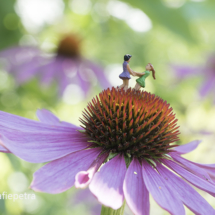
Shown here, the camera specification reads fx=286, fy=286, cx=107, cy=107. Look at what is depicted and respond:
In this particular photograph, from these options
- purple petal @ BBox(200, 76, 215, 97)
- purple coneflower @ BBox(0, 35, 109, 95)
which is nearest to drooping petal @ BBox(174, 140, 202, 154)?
purple coneflower @ BBox(0, 35, 109, 95)

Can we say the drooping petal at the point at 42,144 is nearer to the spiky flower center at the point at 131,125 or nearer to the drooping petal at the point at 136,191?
the spiky flower center at the point at 131,125

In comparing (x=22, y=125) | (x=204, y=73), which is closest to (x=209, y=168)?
(x=22, y=125)

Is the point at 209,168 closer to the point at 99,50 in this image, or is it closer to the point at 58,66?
the point at 58,66

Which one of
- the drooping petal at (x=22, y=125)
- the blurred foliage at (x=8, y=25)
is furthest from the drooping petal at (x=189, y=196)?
the blurred foliage at (x=8, y=25)

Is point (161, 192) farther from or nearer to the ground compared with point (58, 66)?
nearer to the ground

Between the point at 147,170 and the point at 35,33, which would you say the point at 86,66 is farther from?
the point at 147,170

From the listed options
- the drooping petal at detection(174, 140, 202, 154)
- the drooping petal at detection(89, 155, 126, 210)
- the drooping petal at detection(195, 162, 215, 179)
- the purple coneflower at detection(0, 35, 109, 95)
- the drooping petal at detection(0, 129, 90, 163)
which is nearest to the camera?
the drooping petal at detection(89, 155, 126, 210)

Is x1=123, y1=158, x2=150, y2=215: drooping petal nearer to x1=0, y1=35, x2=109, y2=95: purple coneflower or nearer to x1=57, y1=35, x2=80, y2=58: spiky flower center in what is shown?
x1=0, y1=35, x2=109, y2=95: purple coneflower
